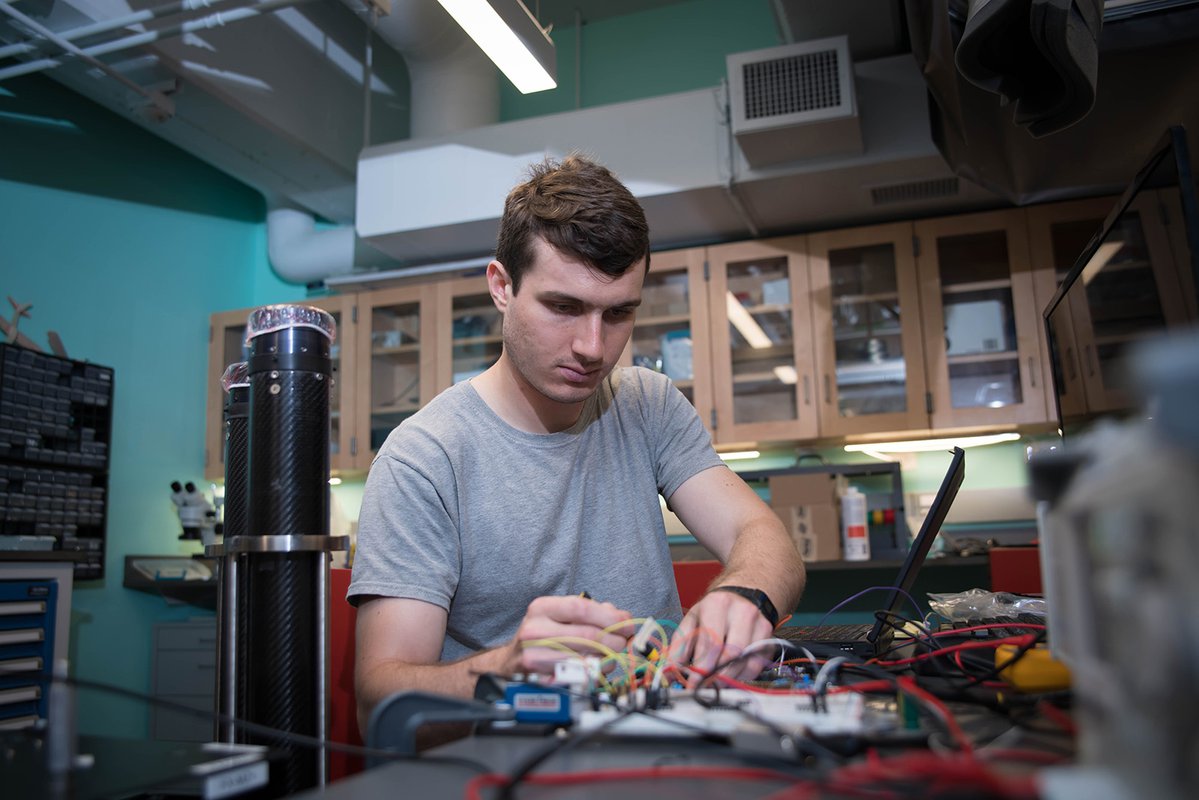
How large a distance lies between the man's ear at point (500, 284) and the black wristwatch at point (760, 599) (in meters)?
0.57

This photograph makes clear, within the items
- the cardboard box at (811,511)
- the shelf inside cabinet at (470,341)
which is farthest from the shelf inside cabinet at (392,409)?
the cardboard box at (811,511)

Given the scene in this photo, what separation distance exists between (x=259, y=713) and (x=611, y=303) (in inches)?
29.0

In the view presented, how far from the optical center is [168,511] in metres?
3.91

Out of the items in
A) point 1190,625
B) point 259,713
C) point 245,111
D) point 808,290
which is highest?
point 245,111

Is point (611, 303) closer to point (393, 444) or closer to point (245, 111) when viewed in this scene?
point (393, 444)

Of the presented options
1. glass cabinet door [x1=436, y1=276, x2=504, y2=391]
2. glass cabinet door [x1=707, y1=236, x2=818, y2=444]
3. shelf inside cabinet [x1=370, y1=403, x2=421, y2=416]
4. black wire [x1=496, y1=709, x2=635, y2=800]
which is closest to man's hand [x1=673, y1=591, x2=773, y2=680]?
black wire [x1=496, y1=709, x2=635, y2=800]

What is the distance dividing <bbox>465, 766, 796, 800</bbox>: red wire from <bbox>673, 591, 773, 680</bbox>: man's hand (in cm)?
30

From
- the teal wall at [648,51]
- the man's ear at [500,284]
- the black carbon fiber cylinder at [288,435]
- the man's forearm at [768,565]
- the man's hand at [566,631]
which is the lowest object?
the man's hand at [566,631]

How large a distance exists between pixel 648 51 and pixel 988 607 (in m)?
3.38

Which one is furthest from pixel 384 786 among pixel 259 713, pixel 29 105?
pixel 29 105

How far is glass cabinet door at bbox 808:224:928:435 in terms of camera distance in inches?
125

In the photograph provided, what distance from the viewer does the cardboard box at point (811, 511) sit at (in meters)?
3.13

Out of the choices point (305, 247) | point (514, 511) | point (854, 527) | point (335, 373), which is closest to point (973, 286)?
Answer: point (854, 527)

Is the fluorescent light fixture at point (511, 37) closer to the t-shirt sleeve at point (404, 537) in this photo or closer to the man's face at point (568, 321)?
the man's face at point (568, 321)
